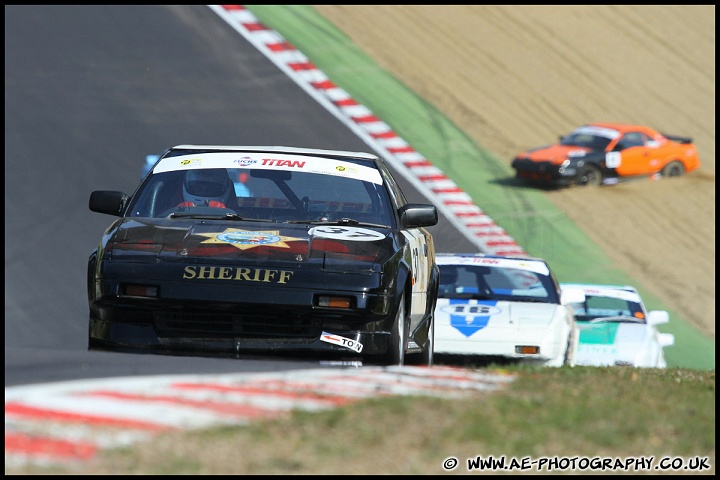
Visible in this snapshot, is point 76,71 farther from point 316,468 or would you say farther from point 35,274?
point 316,468

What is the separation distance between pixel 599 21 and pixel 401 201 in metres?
23.8

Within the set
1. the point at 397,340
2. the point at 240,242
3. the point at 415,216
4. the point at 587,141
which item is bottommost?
the point at 397,340

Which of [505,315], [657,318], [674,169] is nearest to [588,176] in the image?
[674,169]

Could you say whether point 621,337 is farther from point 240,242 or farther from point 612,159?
point 612,159

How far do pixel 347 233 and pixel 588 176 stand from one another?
16.3 metres

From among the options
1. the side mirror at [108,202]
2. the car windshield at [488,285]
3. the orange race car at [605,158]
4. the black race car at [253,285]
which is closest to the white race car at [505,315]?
the car windshield at [488,285]

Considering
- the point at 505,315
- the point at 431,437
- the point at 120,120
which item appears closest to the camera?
the point at 431,437

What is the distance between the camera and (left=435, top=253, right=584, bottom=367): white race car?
11312 mm

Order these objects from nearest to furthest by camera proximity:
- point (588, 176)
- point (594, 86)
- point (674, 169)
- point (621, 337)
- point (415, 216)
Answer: point (415, 216), point (621, 337), point (588, 176), point (674, 169), point (594, 86)

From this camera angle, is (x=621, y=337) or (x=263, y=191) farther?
(x=621, y=337)

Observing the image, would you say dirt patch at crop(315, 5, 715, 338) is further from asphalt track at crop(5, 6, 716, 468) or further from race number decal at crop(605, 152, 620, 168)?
asphalt track at crop(5, 6, 716, 468)

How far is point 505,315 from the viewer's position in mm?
11578

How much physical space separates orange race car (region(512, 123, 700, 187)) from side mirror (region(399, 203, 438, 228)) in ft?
47.2

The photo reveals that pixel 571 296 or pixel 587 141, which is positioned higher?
pixel 587 141
